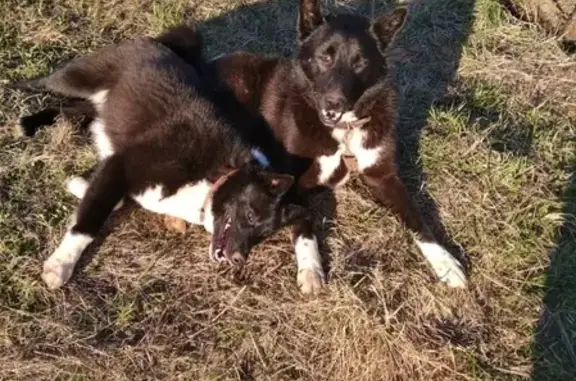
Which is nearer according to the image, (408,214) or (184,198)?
(184,198)

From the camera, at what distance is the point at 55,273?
145 inches

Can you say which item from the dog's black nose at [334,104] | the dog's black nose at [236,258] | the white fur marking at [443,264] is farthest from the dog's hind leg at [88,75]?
the white fur marking at [443,264]

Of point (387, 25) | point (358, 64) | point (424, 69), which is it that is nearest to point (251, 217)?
point (358, 64)

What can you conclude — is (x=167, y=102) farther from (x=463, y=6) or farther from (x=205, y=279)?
(x=463, y=6)

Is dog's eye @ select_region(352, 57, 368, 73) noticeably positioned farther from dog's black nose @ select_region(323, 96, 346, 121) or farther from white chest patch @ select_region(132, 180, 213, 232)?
white chest patch @ select_region(132, 180, 213, 232)

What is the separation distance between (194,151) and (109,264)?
0.74 m

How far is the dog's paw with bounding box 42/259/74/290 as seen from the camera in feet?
12.1

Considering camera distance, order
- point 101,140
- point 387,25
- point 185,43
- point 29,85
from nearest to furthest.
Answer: point 387,25 < point 101,140 < point 29,85 < point 185,43

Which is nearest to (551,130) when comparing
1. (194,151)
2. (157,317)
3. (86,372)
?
(194,151)

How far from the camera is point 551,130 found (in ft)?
16.4

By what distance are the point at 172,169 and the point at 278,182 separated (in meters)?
0.60

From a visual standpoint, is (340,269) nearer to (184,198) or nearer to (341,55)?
(184,198)

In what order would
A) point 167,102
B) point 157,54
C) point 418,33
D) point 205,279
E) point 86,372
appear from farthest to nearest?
1. point 418,33
2. point 157,54
3. point 167,102
4. point 205,279
5. point 86,372

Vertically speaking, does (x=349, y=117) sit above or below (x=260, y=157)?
above
